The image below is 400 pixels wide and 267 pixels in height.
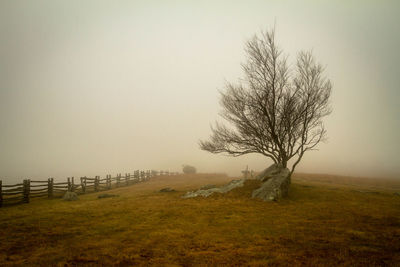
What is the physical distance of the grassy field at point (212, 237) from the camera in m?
4.29

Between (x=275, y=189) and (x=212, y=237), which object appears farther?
(x=275, y=189)

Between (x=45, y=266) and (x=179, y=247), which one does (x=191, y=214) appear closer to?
(x=179, y=247)

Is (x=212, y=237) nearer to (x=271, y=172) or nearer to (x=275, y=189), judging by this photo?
(x=275, y=189)

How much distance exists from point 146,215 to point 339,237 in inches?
281

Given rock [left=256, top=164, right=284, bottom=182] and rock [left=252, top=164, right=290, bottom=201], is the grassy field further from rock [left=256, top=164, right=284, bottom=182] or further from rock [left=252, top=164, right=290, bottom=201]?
rock [left=256, top=164, right=284, bottom=182]

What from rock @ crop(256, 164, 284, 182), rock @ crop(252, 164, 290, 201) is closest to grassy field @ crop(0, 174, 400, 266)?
rock @ crop(252, 164, 290, 201)

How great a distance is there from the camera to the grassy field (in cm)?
429

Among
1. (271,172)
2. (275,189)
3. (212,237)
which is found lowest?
(212,237)

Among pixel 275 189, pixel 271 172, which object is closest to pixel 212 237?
pixel 275 189

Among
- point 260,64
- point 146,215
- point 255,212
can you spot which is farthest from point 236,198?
point 260,64

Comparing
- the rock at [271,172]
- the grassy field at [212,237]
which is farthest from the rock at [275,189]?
the grassy field at [212,237]

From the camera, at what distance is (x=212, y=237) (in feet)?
18.6

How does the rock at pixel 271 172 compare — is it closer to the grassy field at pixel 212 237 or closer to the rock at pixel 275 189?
the rock at pixel 275 189

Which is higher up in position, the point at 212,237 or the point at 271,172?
the point at 271,172
